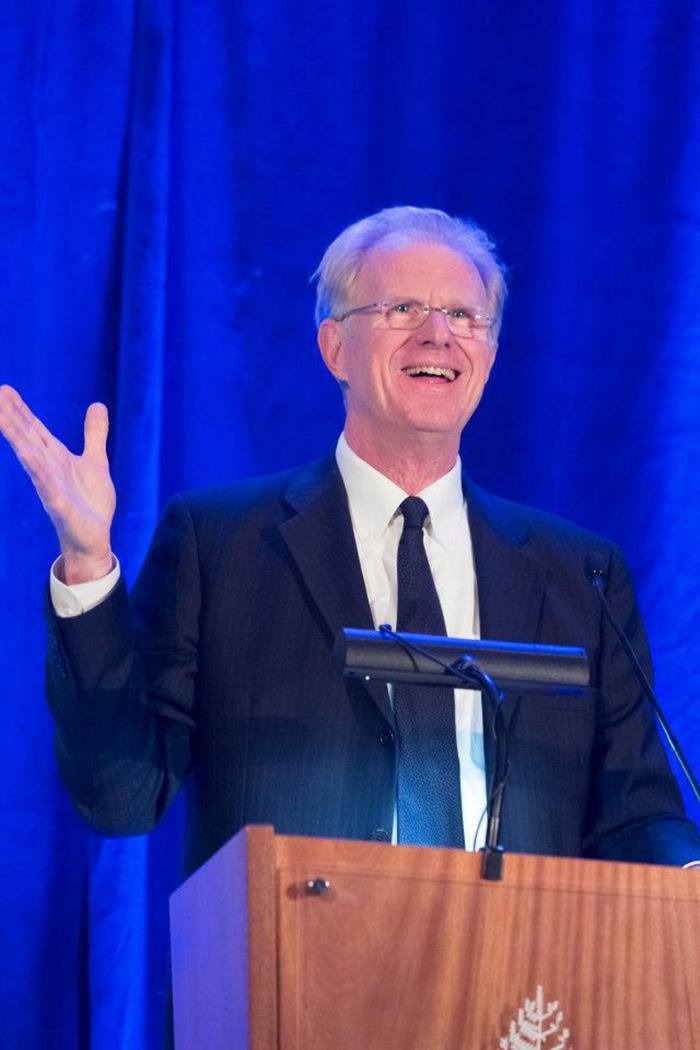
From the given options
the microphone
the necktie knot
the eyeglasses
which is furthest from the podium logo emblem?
the eyeglasses

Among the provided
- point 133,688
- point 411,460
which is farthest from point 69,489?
point 411,460

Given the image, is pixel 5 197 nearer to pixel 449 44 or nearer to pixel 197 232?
pixel 197 232

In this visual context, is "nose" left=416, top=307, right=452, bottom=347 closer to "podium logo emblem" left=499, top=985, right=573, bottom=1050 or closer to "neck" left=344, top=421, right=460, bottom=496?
"neck" left=344, top=421, right=460, bottom=496

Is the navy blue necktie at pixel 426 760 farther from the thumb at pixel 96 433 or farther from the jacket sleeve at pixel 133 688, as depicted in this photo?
the thumb at pixel 96 433

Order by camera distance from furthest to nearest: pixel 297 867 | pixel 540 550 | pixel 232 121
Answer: pixel 232 121 < pixel 540 550 < pixel 297 867

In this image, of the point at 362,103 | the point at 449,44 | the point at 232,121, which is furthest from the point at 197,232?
the point at 449,44

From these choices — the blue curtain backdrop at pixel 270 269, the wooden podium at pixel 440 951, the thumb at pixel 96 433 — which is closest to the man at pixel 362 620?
the thumb at pixel 96 433

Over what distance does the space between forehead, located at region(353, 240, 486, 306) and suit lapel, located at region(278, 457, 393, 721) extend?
0.34 metres

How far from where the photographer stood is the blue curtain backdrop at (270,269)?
285cm

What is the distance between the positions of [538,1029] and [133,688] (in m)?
0.81

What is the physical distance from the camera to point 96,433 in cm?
216

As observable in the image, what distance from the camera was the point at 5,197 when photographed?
2.96m

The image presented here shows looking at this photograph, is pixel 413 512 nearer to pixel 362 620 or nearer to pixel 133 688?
pixel 362 620

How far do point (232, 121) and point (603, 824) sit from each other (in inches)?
61.9
